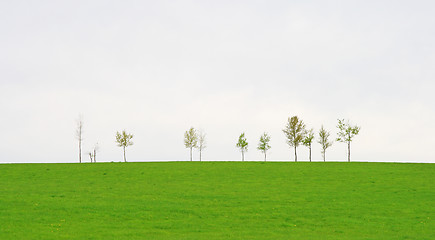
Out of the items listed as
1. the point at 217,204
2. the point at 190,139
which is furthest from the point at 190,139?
the point at 217,204

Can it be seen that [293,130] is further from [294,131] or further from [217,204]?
[217,204]

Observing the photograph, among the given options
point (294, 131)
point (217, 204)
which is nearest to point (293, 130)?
point (294, 131)

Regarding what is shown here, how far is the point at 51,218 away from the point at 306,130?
77244 mm

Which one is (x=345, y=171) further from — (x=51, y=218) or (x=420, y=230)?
(x=51, y=218)

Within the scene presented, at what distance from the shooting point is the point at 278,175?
2093 inches

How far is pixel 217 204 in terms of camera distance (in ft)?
107

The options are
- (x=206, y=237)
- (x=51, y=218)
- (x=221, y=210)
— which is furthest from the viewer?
(x=221, y=210)

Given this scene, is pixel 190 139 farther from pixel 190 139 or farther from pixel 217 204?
pixel 217 204

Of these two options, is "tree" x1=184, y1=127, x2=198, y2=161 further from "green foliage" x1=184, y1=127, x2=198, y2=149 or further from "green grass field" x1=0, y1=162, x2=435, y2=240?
"green grass field" x1=0, y1=162, x2=435, y2=240

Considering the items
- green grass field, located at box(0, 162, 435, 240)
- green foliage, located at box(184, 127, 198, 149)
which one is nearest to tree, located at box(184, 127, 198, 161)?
green foliage, located at box(184, 127, 198, 149)

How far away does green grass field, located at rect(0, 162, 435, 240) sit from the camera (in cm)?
2409

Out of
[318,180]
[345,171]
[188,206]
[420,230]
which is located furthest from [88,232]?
[345,171]

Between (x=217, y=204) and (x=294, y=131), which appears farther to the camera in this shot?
(x=294, y=131)

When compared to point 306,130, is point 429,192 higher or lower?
lower
